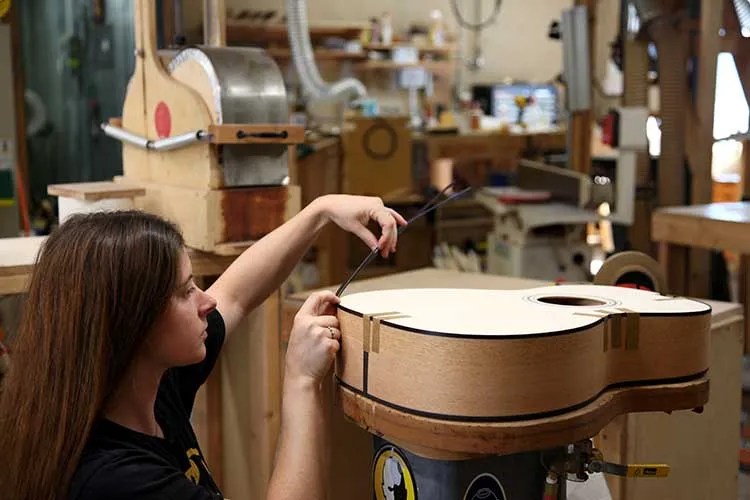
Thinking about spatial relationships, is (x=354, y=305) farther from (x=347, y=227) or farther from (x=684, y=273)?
(x=684, y=273)

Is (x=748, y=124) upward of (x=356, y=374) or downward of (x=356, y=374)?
upward

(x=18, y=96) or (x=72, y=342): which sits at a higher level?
(x=18, y=96)

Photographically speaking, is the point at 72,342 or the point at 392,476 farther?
the point at 392,476

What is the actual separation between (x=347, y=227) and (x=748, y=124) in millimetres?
2918

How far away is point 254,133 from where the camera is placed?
7.51 feet

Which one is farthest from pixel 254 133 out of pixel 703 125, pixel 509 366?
pixel 703 125

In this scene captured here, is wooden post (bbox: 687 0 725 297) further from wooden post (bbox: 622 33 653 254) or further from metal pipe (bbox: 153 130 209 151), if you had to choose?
metal pipe (bbox: 153 130 209 151)

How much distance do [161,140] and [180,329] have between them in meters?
1.18

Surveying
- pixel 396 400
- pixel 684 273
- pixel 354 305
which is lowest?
pixel 684 273

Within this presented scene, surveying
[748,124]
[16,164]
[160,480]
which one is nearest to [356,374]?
[160,480]

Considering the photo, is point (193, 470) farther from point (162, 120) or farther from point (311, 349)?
point (162, 120)

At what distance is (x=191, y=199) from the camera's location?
2.35 metres

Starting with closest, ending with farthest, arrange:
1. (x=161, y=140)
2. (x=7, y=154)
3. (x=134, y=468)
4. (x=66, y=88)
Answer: (x=134, y=468)
(x=161, y=140)
(x=7, y=154)
(x=66, y=88)

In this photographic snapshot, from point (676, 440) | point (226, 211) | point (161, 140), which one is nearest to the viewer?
point (676, 440)
